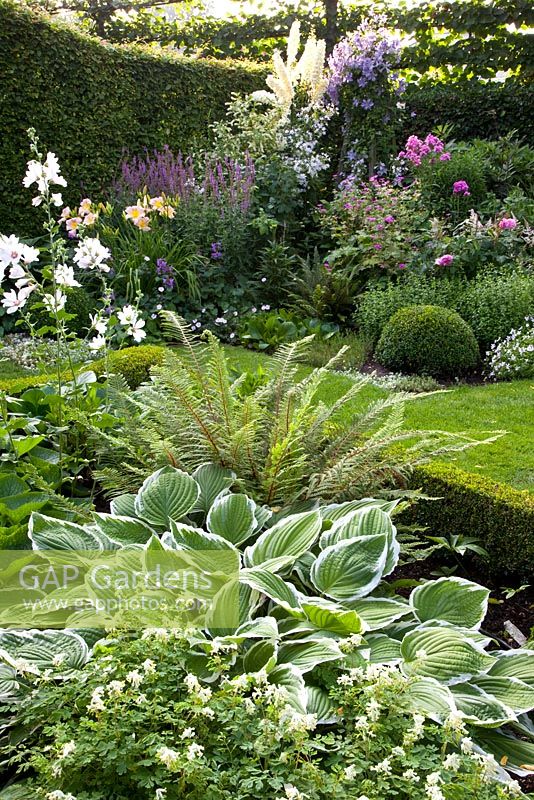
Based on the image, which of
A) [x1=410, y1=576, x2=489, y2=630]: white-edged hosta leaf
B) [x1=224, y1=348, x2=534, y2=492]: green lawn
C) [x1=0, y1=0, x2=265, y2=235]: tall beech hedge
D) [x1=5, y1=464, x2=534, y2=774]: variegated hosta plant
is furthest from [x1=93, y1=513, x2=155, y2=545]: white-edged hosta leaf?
[x1=0, y1=0, x2=265, y2=235]: tall beech hedge

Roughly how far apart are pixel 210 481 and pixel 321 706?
3.02 ft

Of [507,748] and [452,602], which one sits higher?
[452,602]

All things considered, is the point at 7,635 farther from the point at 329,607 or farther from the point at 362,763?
the point at 362,763

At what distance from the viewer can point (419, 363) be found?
5.59 meters

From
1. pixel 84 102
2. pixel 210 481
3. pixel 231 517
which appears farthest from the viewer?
pixel 84 102

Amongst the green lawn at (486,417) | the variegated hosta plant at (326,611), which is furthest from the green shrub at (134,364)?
the variegated hosta plant at (326,611)

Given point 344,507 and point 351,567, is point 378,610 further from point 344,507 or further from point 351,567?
point 344,507

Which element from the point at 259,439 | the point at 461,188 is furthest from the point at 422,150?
the point at 259,439

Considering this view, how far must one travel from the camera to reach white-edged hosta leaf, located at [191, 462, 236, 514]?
2229mm

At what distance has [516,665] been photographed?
1.73 metres

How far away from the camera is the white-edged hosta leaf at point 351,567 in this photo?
1807mm

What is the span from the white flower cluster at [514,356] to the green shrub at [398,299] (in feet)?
2.34

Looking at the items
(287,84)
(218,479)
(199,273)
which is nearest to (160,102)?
(287,84)

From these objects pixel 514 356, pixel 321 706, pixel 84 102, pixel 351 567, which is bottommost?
pixel 514 356
